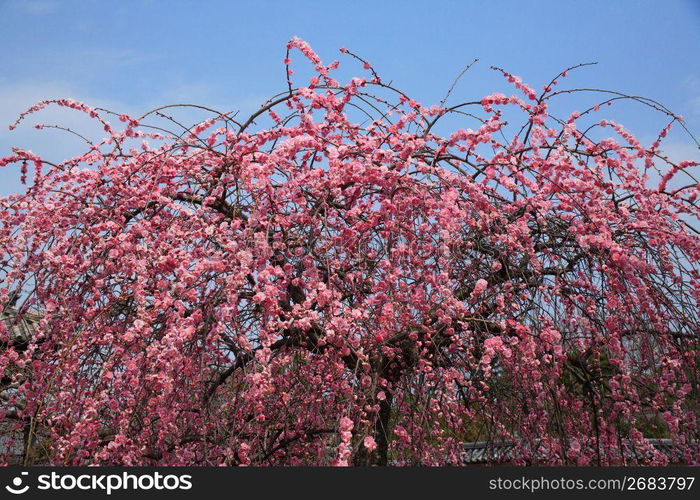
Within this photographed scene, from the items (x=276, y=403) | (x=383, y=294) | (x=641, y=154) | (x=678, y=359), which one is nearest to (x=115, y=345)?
(x=276, y=403)

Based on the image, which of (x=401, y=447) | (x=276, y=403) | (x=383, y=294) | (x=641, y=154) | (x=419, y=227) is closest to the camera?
(x=383, y=294)

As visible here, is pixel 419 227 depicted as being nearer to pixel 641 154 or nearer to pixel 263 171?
pixel 263 171

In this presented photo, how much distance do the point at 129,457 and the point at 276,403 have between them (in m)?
0.95

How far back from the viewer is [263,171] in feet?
11.7

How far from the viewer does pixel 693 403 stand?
11.3ft

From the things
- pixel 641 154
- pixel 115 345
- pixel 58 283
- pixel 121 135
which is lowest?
pixel 115 345

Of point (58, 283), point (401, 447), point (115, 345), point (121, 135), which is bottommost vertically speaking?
point (401, 447)

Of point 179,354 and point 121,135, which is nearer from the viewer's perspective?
point 179,354

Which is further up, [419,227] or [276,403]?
[419,227]

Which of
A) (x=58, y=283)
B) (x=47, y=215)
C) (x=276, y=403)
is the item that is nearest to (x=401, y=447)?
(x=276, y=403)

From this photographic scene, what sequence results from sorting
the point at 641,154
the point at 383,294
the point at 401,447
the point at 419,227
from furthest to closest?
the point at 641,154 → the point at 401,447 → the point at 419,227 → the point at 383,294

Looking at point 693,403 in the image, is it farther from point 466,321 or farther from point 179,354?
point 179,354

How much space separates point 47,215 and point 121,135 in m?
0.70

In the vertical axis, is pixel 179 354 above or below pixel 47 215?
below
